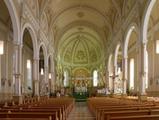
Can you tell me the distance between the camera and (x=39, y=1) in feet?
93.2

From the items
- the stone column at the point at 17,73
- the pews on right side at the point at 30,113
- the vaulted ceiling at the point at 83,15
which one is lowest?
the pews on right side at the point at 30,113

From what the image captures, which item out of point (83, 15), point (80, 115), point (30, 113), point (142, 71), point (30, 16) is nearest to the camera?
point (30, 113)

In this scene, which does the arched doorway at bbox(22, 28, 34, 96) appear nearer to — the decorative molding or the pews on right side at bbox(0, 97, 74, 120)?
the decorative molding

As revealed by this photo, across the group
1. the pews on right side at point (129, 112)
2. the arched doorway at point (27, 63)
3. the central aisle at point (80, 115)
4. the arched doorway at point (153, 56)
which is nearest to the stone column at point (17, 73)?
the central aisle at point (80, 115)

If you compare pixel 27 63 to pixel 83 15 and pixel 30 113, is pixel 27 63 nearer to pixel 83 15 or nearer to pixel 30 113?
pixel 83 15

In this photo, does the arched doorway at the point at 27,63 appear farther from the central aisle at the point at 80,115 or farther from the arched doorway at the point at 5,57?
the central aisle at the point at 80,115

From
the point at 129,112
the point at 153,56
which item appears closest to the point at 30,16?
the point at 153,56

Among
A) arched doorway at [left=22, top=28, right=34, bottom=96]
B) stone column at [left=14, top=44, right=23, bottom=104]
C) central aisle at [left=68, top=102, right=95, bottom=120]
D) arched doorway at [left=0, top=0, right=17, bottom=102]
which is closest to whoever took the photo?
central aisle at [left=68, top=102, right=95, bottom=120]

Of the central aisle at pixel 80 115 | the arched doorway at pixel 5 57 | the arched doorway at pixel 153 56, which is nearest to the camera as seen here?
the central aisle at pixel 80 115

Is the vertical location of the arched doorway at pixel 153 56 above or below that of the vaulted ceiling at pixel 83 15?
below

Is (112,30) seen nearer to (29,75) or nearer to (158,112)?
(29,75)

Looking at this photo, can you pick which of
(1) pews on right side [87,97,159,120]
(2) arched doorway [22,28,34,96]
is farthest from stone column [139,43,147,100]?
(2) arched doorway [22,28,34,96]

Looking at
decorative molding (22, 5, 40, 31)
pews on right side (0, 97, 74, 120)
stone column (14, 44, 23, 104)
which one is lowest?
pews on right side (0, 97, 74, 120)

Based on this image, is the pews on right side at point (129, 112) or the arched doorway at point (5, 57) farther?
the arched doorway at point (5, 57)
